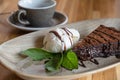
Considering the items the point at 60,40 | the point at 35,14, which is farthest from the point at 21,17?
the point at 60,40

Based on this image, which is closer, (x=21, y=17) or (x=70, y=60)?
(x=70, y=60)

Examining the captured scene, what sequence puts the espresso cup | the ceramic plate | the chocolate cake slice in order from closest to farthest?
the ceramic plate → the chocolate cake slice → the espresso cup

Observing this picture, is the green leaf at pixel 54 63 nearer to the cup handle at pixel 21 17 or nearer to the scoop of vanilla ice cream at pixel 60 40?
the scoop of vanilla ice cream at pixel 60 40

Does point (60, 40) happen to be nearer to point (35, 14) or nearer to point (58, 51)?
point (58, 51)

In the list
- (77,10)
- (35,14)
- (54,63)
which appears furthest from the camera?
(77,10)

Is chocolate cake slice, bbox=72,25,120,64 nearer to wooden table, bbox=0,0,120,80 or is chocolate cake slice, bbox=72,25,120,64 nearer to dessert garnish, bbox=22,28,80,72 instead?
dessert garnish, bbox=22,28,80,72

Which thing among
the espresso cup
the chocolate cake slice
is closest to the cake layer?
the chocolate cake slice

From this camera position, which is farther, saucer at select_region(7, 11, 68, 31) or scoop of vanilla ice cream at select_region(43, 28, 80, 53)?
saucer at select_region(7, 11, 68, 31)

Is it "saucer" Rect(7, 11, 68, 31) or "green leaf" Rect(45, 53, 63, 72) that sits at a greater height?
"green leaf" Rect(45, 53, 63, 72)
